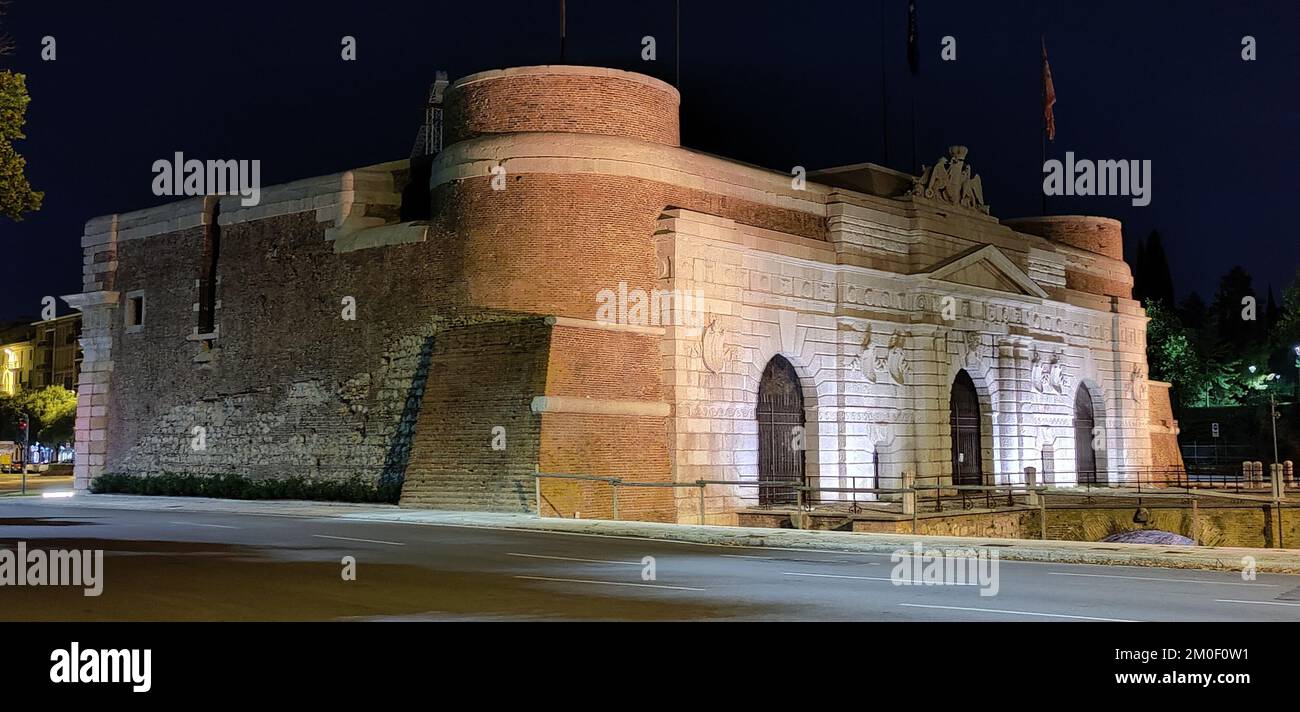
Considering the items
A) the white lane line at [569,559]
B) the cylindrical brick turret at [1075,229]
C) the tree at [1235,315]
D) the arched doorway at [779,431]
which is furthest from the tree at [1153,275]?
the white lane line at [569,559]

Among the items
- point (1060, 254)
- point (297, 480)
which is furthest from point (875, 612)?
point (1060, 254)

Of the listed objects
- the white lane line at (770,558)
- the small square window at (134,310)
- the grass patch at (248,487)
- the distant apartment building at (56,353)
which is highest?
the distant apartment building at (56,353)

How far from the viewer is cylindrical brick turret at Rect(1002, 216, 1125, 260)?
58.5m

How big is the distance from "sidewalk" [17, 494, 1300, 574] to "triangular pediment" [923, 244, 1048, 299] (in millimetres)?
21436

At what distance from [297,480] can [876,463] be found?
18.5 m

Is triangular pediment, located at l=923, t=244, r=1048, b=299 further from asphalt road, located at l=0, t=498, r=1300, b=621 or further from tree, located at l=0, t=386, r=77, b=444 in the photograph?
tree, located at l=0, t=386, r=77, b=444

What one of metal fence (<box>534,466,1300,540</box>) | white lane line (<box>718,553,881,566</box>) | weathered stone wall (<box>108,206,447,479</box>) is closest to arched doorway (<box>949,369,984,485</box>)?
metal fence (<box>534,466,1300,540</box>)

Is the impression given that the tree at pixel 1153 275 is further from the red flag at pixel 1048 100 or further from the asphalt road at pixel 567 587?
the asphalt road at pixel 567 587

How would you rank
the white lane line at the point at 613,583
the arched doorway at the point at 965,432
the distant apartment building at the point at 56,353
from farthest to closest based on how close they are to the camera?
the distant apartment building at the point at 56,353 → the arched doorway at the point at 965,432 → the white lane line at the point at 613,583

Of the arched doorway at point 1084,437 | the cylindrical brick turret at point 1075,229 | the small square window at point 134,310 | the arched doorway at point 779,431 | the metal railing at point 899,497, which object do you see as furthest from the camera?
the cylindrical brick turret at point 1075,229

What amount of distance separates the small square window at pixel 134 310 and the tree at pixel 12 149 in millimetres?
27486

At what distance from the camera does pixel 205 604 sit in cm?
1338

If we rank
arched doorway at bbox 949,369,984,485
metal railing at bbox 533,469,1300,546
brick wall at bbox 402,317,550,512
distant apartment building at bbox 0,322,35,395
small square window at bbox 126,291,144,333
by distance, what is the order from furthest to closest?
distant apartment building at bbox 0,322,35,395 < arched doorway at bbox 949,369,984,485 < small square window at bbox 126,291,144,333 < brick wall at bbox 402,317,550,512 < metal railing at bbox 533,469,1300,546

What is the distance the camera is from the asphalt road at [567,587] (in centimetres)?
1282
